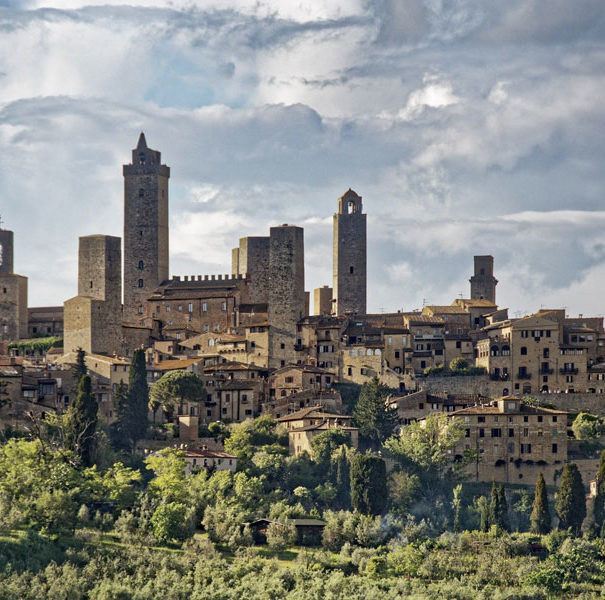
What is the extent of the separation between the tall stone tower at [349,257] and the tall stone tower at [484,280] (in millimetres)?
8018

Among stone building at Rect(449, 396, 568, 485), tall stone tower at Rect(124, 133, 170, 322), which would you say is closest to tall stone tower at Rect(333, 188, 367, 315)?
tall stone tower at Rect(124, 133, 170, 322)

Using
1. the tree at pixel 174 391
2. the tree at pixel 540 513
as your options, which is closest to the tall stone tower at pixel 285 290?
the tree at pixel 174 391

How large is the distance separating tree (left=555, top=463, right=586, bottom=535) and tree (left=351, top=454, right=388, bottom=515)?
8.15 m

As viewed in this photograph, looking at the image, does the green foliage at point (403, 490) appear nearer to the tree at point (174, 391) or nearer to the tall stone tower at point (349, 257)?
the tree at point (174, 391)

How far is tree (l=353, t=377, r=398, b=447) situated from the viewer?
95.3 meters

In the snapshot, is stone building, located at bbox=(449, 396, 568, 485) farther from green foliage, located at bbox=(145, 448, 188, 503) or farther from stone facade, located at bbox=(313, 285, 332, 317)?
stone facade, located at bbox=(313, 285, 332, 317)

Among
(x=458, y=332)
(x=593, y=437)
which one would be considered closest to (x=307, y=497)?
Result: (x=593, y=437)

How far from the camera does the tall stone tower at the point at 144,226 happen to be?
118312 millimetres

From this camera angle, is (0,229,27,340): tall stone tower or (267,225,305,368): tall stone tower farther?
(0,229,27,340): tall stone tower

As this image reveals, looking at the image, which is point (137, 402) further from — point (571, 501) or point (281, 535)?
point (571, 501)

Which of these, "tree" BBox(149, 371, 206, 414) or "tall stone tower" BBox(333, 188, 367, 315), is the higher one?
"tall stone tower" BBox(333, 188, 367, 315)

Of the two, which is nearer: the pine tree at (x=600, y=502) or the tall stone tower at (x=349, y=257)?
the pine tree at (x=600, y=502)

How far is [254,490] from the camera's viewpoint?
86.9 m

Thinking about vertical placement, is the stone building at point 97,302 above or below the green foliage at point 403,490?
above
